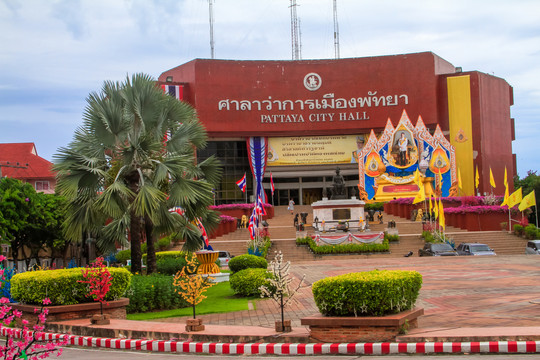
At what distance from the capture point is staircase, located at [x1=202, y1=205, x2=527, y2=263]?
3541cm

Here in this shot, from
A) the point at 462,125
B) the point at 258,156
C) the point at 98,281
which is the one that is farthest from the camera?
the point at 258,156

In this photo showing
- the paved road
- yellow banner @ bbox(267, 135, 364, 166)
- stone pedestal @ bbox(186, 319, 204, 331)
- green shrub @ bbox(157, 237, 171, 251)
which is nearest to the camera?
the paved road

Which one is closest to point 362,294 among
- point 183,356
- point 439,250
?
point 183,356

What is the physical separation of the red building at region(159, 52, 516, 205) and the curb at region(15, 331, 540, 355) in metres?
50.6

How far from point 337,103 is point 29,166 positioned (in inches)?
1187

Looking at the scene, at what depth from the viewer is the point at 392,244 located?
3706 cm

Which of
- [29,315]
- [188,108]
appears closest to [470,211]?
[188,108]

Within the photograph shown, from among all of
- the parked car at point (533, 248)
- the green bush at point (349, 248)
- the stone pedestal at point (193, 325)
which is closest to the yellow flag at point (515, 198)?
the parked car at point (533, 248)

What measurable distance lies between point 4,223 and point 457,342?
29.7 metres

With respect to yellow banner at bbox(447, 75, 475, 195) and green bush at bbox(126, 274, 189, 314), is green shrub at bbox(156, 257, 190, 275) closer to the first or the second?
green bush at bbox(126, 274, 189, 314)

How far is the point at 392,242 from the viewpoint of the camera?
123 ft

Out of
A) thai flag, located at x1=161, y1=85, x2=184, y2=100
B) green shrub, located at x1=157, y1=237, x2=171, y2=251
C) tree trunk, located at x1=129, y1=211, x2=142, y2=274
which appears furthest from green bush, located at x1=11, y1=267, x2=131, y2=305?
thai flag, located at x1=161, y1=85, x2=184, y2=100

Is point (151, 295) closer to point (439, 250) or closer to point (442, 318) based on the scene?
point (442, 318)

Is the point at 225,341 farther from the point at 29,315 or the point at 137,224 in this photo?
the point at 137,224
